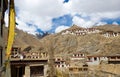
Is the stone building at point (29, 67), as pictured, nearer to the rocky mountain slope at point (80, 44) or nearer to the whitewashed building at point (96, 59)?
the whitewashed building at point (96, 59)

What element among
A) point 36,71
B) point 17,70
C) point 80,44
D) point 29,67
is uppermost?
point 80,44

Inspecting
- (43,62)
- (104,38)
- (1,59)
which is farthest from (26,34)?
(1,59)

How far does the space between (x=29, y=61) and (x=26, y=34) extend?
141979 mm

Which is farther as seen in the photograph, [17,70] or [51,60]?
[51,60]

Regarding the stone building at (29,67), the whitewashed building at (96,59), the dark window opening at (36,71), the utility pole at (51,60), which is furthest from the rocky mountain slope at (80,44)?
the stone building at (29,67)

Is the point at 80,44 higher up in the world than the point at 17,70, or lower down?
higher up

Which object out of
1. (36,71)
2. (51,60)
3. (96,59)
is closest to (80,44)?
(96,59)

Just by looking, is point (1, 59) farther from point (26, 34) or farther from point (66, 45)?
point (26, 34)

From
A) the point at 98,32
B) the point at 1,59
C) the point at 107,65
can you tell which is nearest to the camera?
the point at 1,59

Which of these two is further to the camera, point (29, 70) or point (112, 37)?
point (112, 37)

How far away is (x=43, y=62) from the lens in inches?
1382

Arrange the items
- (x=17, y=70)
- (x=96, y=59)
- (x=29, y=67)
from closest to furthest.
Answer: (x=29, y=67) → (x=17, y=70) → (x=96, y=59)

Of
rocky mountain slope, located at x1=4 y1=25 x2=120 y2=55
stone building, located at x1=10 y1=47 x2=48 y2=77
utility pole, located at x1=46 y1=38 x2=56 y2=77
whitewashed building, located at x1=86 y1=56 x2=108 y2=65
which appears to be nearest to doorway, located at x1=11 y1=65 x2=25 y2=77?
stone building, located at x1=10 y1=47 x2=48 y2=77

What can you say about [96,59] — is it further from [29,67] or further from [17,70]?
[17,70]
